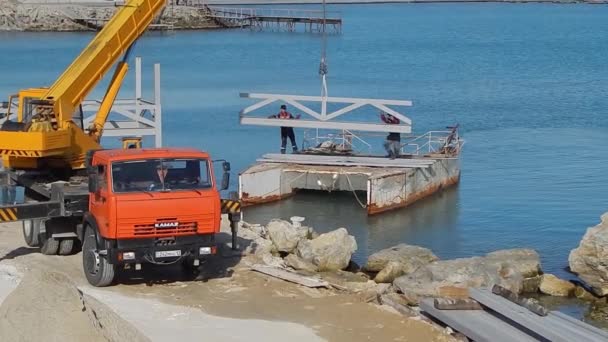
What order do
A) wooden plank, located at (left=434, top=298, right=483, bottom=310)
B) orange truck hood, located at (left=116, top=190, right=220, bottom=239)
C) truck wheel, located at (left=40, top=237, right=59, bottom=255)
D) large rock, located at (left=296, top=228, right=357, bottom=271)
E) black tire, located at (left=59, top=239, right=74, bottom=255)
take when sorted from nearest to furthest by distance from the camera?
wooden plank, located at (left=434, top=298, right=483, bottom=310), orange truck hood, located at (left=116, top=190, right=220, bottom=239), truck wheel, located at (left=40, top=237, right=59, bottom=255), black tire, located at (left=59, top=239, right=74, bottom=255), large rock, located at (left=296, top=228, right=357, bottom=271)

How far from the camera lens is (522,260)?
2444cm

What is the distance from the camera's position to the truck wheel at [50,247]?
852 inches

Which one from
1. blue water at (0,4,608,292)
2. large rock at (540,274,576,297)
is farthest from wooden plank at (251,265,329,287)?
blue water at (0,4,608,292)

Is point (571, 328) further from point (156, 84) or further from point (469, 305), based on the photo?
point (156, 84)

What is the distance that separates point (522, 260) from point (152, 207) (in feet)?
30.8

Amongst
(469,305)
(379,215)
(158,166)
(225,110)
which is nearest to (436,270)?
(469,305)

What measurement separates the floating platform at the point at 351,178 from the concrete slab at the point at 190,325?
615 inches

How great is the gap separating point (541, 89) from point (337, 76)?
13.8m

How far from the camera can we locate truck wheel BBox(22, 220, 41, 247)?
2206 cm

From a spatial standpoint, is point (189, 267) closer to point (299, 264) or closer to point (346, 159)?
point (299, 264)

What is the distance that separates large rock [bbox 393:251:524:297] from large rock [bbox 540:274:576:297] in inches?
51.2

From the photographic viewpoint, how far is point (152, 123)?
32469mm

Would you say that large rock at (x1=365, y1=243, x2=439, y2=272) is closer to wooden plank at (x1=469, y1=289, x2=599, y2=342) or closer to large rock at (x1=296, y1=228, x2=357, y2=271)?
large rock at (x1=296, y1=228, x2=357, y2=271)

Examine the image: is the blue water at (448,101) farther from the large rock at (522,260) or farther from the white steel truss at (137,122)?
the white steel truss at (137,122)
